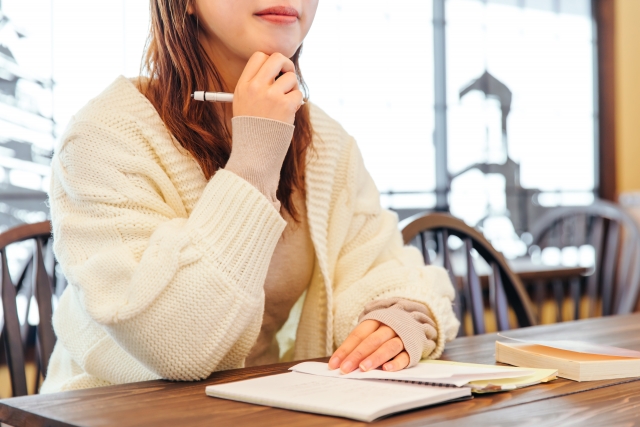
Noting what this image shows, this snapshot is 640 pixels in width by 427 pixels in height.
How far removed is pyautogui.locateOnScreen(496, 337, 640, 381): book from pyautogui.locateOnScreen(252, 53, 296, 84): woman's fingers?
1.53ft

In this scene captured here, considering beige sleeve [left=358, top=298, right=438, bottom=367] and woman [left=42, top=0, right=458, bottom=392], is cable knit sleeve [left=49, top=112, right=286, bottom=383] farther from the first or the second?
beige sleeve [left=358, top=298, right=438, bottom=367]

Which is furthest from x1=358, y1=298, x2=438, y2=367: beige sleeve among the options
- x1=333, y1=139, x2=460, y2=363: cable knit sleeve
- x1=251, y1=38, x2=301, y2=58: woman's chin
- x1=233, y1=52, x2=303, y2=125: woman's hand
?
x1=251, y1=38, x2=301, y2=58: woman's chin

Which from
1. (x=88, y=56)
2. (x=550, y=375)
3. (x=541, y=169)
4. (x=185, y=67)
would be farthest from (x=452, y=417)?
(x=541, y=169)

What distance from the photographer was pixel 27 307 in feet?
4.14

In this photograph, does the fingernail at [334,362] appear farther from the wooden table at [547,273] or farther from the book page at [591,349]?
the wooden table at [547,273]

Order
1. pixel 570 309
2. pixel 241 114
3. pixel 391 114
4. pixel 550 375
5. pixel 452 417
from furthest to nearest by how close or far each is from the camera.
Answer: pixel 391 114, pixel 570 309, pixel 241 114, pixel 550 375, pixel 452 417

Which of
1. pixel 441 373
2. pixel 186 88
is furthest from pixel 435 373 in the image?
pixel 186 88

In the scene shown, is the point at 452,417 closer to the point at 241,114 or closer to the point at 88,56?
the point at 241,114

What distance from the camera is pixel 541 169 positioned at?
3801 mm

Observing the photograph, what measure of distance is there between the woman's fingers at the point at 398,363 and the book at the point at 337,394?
74 mm

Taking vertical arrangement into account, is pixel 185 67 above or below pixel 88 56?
below

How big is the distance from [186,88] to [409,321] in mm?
479

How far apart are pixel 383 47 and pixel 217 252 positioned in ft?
8.39

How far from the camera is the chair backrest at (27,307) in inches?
45.1
